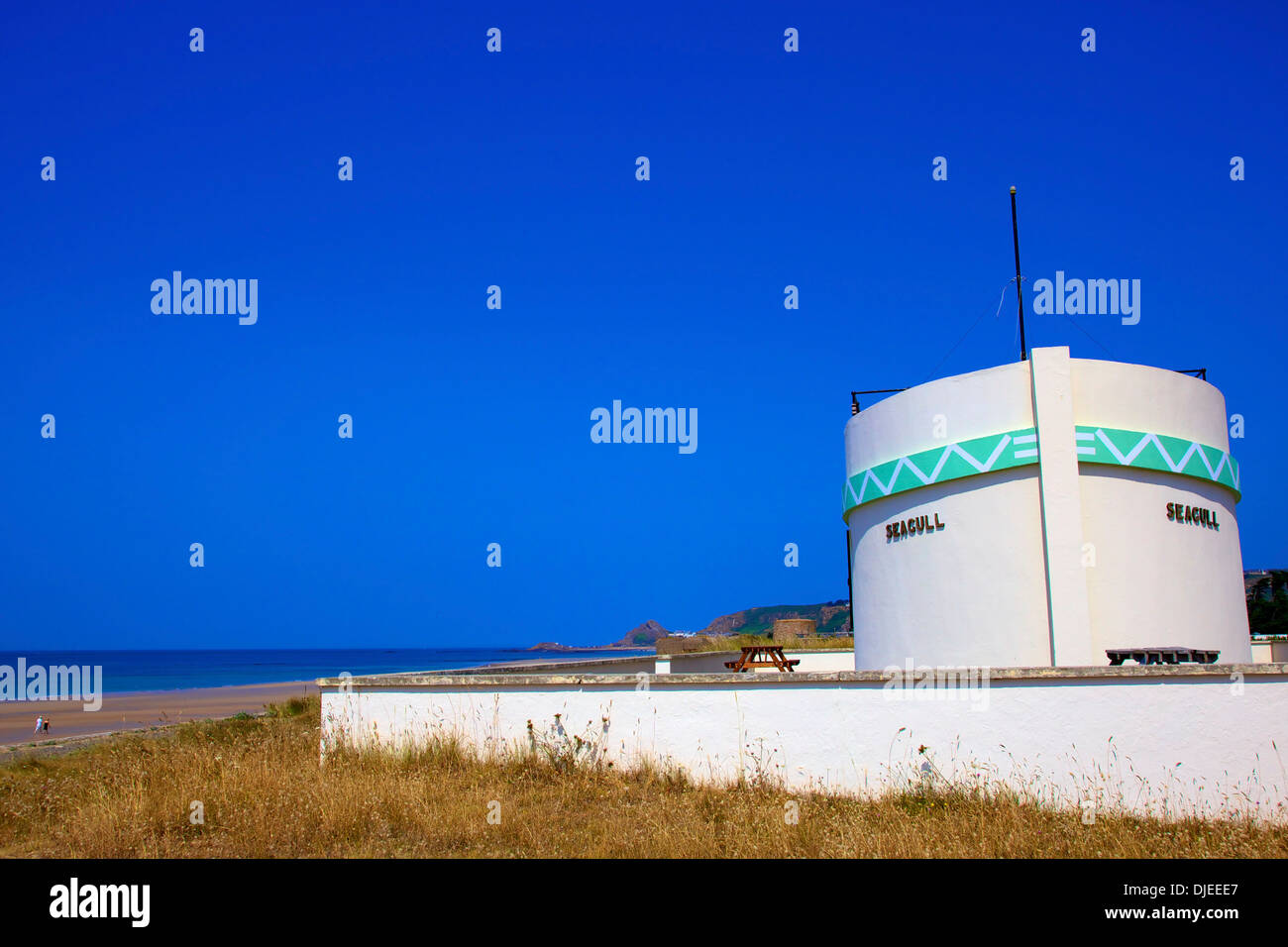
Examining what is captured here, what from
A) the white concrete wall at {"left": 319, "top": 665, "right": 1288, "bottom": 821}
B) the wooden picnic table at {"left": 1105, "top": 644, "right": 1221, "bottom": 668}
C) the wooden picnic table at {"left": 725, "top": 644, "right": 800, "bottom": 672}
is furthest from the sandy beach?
the wooden picnic table at {"left": 1105, "top": 644, "right": 1221, "bottom": 668}

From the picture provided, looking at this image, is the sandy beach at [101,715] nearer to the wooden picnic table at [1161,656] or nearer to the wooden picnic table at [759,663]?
the wooden picnic table at [759,663]

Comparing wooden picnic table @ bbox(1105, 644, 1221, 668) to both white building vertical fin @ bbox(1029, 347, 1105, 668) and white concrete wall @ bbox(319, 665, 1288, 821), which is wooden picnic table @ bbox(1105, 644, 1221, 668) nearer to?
white building vertical fin @ bbox(1029, 347, 1105, 668)

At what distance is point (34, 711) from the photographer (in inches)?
1421

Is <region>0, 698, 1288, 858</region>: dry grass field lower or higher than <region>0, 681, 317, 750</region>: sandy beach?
higher

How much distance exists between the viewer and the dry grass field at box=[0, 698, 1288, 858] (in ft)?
22.9

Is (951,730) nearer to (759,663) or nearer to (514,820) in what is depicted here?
(514,820)

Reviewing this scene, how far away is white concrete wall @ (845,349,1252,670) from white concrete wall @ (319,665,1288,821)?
10.3ft

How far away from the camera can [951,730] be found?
8.84 metres

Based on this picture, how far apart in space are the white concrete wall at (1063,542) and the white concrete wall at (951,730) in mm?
3150

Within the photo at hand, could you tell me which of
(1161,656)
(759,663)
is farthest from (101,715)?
(1161,656)

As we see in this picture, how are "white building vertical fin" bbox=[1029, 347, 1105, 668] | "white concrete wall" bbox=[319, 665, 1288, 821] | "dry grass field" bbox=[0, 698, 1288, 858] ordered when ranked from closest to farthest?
"dry grass field" bbox=[0, 698, 1288, 858]
"white concrete wall" bbox=[319, 665, 1288, 821]
"white building vertical fin" bbox=[1029, 347, 1105, 668]
